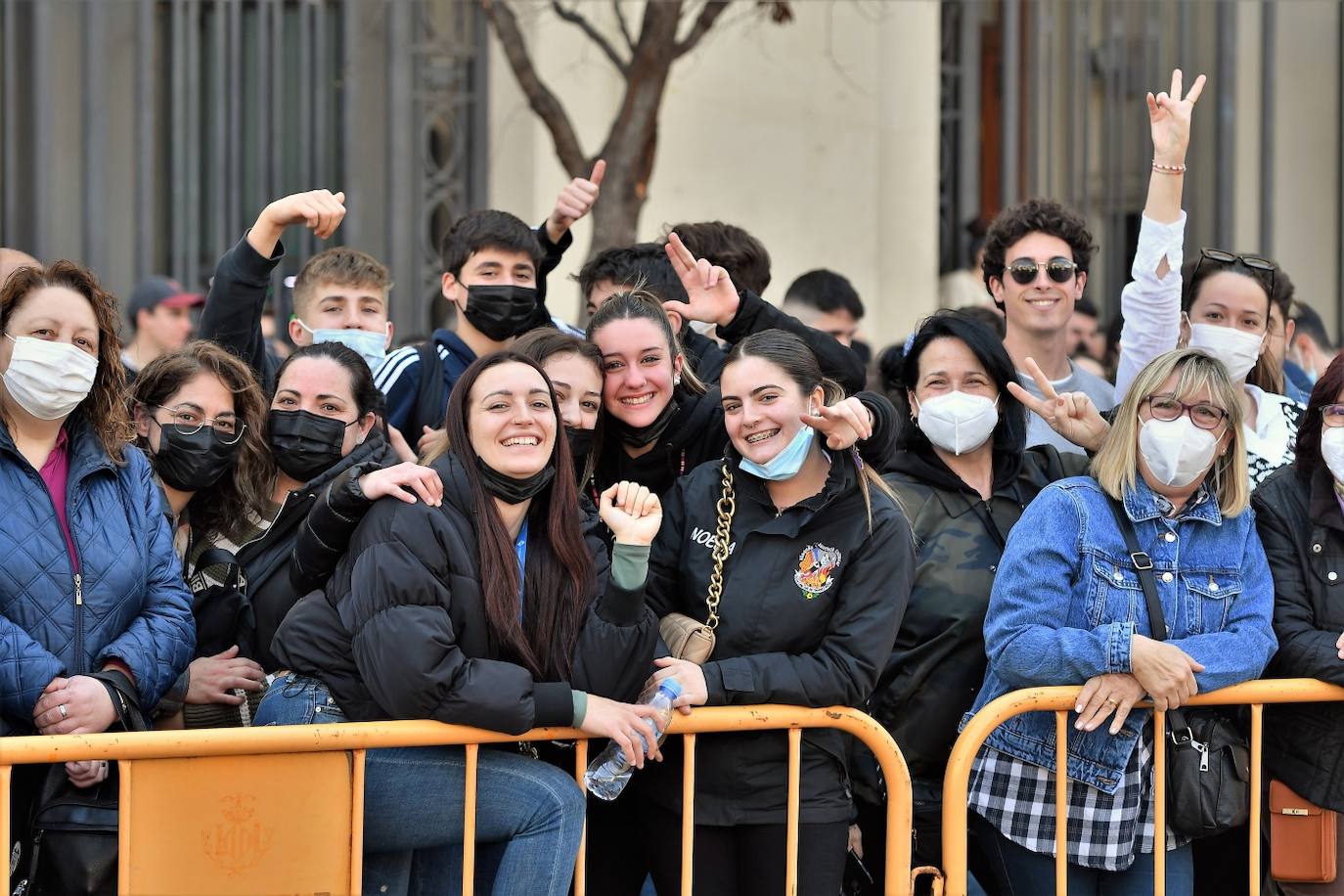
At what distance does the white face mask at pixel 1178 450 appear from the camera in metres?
4.23

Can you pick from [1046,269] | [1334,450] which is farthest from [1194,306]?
[1334,450]

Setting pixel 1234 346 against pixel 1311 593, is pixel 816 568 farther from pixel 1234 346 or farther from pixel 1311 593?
pixel 1234 346

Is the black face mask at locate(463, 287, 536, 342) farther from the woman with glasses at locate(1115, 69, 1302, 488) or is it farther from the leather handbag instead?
the woman with glasses at locate(1115, 69, 1302, 488)

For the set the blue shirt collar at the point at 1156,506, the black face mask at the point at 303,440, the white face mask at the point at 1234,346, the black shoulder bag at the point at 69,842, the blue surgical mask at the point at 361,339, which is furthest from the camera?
the blue surgical mask at the point at 361,339

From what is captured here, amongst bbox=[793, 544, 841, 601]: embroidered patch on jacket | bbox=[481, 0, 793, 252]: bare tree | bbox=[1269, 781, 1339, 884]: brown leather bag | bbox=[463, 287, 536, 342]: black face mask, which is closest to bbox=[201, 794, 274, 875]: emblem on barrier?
bbox=[793, 544, 841, 601]: embroidered patch on jacket

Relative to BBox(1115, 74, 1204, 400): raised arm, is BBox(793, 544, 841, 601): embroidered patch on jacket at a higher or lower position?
lower

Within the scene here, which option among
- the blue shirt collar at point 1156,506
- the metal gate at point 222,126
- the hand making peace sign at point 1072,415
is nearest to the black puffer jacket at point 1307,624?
the blue shirt collar at point 1156,506

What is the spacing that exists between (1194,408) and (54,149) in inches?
302

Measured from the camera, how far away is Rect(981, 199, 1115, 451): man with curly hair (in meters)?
5.18

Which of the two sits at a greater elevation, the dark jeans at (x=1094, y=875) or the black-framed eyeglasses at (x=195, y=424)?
the black-framed eyeglasses at (x=195, y=424)

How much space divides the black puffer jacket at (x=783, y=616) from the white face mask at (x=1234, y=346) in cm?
153

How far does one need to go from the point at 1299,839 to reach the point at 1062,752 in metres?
0.77

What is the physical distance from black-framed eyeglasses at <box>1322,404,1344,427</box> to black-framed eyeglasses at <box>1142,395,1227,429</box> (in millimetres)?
399

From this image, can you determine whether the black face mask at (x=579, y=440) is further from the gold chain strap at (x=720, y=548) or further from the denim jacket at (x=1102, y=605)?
the denim jacket at (x=1102, y=605)
